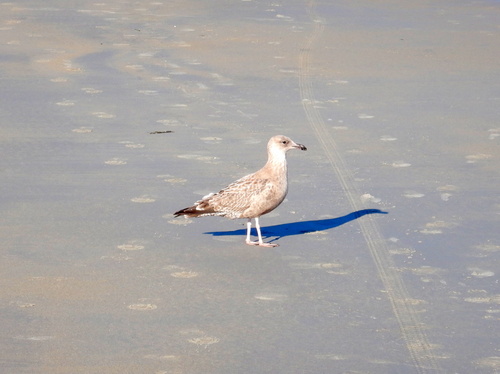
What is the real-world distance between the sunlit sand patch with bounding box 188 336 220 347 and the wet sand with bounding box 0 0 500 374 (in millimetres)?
16

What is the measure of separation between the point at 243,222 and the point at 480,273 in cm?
240

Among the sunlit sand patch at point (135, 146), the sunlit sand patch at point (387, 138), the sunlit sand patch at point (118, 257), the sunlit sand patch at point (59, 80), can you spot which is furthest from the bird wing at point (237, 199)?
the sunlit sand patch at point (59, 80)

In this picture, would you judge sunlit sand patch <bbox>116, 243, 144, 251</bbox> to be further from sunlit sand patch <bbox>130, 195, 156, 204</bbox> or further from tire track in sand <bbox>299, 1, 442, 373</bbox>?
tire track in sand <bbox>299, 1, 442, 373</bbox>

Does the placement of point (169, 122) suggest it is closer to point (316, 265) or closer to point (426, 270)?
point (316, 265)

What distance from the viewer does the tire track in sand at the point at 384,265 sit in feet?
24.3

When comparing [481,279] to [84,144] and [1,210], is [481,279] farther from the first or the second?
[84,144]

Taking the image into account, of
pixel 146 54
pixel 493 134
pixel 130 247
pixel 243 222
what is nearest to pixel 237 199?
pixel 243 222

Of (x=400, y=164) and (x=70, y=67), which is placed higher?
(x=400, y=164)

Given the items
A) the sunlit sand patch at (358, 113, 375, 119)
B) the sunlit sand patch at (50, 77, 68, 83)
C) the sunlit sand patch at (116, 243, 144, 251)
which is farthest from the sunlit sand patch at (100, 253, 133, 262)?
the sunlit sand patch at (50, 77, 68, 83)

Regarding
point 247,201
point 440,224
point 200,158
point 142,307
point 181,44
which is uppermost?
point 247,201

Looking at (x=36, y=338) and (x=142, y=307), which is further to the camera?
(x=142, y=307)

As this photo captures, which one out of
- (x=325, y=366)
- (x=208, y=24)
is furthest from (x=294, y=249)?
(x=208, y=24)

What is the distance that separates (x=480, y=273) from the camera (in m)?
8.87

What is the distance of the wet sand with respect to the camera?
7.57 meters
